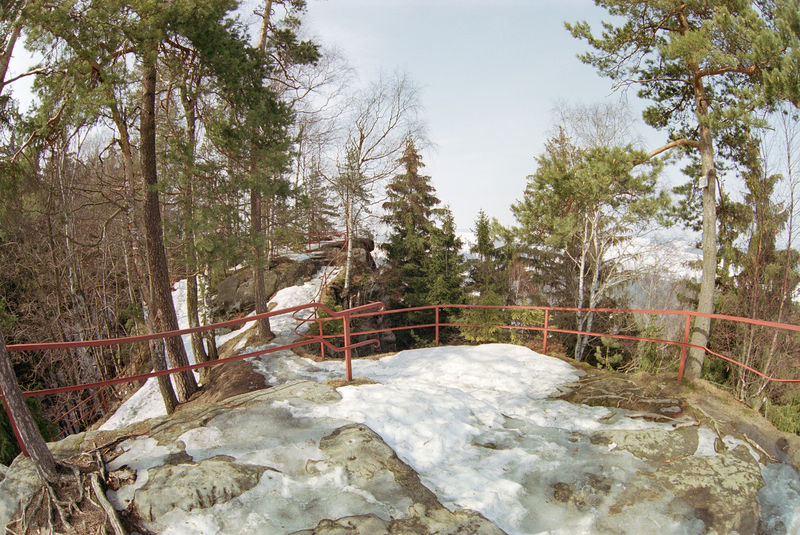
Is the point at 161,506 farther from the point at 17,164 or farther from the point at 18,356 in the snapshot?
the point at 18,356

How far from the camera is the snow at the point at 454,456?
3.24 metres

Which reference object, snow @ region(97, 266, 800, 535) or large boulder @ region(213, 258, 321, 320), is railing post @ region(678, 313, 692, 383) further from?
large boulder @ region(213, 258, 321, 320)

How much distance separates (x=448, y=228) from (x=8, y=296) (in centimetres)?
1886

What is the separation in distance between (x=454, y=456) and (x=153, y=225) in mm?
7024

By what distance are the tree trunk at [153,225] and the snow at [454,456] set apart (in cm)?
471

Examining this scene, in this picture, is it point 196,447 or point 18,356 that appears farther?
point 18,356

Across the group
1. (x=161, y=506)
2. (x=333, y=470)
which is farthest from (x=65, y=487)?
(x=333, y=470)

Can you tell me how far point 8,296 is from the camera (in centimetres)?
1708

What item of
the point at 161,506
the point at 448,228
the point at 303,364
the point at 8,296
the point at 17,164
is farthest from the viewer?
the point at 448,228

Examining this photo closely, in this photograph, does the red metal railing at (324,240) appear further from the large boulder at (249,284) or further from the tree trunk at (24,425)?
the tree trunk at (24,425)

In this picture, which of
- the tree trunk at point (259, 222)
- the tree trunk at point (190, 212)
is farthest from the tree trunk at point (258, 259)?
the tree trunk at point (190, 212)

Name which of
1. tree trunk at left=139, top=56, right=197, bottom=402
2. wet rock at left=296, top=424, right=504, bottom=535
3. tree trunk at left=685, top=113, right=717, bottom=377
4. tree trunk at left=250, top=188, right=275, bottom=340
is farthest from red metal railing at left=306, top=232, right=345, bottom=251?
wet rock at left=296, top=424, right=504, bottom=535

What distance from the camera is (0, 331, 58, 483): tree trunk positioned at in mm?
3201

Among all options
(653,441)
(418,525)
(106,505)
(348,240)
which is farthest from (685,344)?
(348,240)
